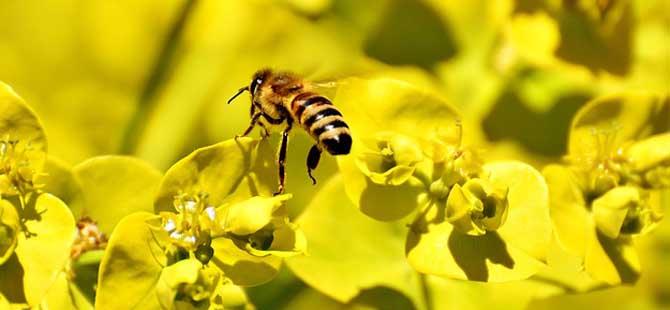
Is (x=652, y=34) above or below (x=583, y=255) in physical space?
above

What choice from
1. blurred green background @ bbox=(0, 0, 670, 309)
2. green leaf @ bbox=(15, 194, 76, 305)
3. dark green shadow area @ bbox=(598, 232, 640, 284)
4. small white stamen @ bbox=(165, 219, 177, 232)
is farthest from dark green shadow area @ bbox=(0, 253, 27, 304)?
dark green shadow area @ bbox=(598, 232, 640, 284)

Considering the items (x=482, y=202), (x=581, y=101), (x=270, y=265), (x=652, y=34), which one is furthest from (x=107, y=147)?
(x=652, y=34)

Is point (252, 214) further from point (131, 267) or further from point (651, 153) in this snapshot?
point (651, 153)

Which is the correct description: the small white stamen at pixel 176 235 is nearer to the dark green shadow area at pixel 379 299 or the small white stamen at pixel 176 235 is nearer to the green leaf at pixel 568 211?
the dark green shadow area at pixel 379 299

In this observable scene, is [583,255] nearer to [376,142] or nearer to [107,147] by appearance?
[376,142]

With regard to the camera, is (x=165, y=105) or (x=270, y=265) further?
(x=165, y=105)

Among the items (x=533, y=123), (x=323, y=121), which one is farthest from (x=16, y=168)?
(x=533, y=123)
